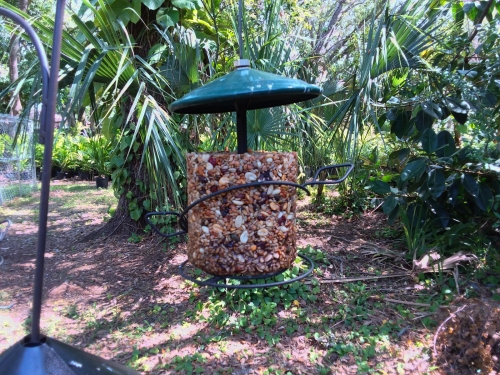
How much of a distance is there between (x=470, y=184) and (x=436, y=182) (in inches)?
11.5

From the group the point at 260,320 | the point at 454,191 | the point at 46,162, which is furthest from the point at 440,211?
the point at 46,162

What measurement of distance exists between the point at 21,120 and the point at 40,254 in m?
2.30

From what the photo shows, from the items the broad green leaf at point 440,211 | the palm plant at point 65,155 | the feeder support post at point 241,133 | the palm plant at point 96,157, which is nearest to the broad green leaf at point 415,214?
the broad green leaf at point 440,211

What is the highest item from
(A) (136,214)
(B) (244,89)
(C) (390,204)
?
(B) (244,89)

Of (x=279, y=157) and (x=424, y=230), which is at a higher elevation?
(x=279, y=157)

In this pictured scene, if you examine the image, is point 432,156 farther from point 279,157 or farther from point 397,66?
point 279,157

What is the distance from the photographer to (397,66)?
3549mm

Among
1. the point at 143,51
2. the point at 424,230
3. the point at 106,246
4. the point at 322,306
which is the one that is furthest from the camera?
the point at 106,246

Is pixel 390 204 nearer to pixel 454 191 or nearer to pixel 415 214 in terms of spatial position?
pixel 415 214

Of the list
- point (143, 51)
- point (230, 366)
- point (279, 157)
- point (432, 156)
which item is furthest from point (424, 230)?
point (143, 51)

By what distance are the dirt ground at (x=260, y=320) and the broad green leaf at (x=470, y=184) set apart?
3.00 ft

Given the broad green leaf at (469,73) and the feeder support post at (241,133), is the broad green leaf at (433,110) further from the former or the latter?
the feeder support post at (241,133)

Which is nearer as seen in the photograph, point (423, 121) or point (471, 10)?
point (471, 10)

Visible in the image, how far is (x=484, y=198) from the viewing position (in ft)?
11.7
